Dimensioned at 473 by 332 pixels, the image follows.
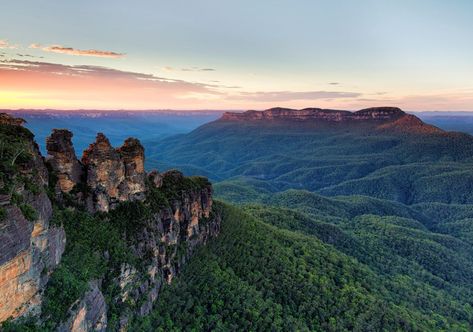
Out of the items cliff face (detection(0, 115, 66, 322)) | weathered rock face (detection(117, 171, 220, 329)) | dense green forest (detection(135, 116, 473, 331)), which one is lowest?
dense green forest (detection(135, 116, 473, 331))

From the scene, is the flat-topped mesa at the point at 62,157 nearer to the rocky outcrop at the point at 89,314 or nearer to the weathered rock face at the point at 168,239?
the weathered rock face at the point at 168,239

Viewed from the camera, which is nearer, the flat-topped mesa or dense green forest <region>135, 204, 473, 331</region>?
the flat-topped mesa

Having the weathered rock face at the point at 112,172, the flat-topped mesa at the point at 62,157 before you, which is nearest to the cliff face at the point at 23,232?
the flat-topped mesa at the point at 62,157

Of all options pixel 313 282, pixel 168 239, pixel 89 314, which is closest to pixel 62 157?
pixel 89 314

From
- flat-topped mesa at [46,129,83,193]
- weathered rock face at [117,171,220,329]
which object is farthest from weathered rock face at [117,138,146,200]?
flat-topped mesa at [46,129,83,193]

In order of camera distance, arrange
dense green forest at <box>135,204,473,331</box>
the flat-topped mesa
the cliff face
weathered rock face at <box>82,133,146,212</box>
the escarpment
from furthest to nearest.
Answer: dense green forest at <box>135,204,473,331</box> → weathered rock face at <box>82,133,146,212</box> → the flat-topped mesa → the escarpment → the cliff face

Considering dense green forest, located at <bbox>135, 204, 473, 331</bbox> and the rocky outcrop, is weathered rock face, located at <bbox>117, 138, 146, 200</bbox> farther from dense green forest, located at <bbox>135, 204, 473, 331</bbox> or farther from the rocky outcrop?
the rocky outcrop
